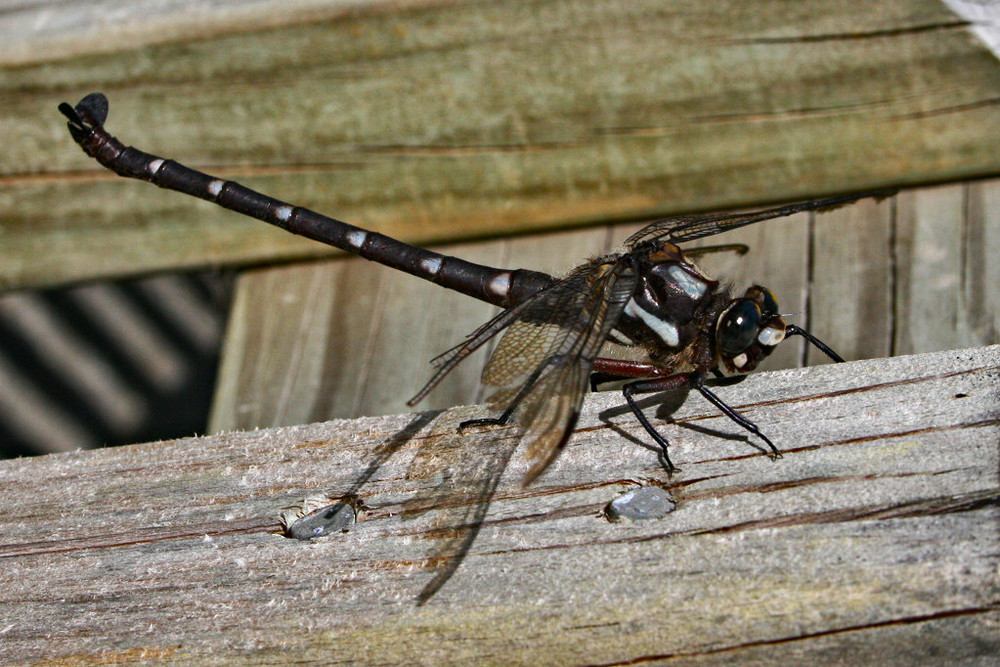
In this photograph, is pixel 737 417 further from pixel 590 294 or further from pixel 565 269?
pixel 565 269

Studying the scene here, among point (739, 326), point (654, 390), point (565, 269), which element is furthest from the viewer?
point (565, 269)

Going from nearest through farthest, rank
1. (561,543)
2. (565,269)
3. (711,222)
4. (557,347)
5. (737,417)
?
(561,543), (737,417), (557,347), (711,222), (565,269)

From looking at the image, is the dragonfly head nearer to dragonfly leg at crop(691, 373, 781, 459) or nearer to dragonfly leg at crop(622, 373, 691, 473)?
dragonfly leg at crop(622, 373, 691, 473)

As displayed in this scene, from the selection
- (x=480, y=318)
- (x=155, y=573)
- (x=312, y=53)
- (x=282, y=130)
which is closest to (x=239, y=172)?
(x=282, y=130)

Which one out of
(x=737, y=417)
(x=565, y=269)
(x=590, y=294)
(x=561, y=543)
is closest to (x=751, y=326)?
(x=590, y=294)

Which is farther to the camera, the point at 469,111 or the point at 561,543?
the point at 469,111

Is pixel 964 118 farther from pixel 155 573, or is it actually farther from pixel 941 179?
pixel 155 573

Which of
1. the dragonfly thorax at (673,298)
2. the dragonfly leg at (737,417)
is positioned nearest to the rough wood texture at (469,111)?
the dragonfly thorax at (673,298)
